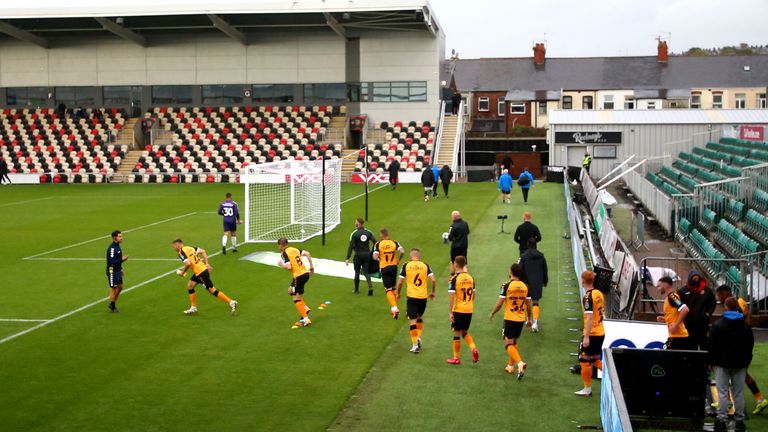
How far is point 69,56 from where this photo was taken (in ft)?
207

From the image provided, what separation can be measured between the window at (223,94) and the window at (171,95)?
119 centimetres

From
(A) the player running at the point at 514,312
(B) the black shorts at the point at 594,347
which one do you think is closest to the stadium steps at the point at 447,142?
(A) the player running at the point at 514,312

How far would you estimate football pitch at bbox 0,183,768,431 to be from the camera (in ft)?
42.5

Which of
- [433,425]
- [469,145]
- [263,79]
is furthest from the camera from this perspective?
[469,145]

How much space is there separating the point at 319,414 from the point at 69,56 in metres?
55.8

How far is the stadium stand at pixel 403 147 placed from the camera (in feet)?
176

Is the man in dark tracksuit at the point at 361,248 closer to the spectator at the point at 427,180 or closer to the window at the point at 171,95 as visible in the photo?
the spectator at the point at 427,180

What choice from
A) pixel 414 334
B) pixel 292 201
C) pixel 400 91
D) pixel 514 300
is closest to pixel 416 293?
pixel 414 334

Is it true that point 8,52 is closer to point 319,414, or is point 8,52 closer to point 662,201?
point 662,201

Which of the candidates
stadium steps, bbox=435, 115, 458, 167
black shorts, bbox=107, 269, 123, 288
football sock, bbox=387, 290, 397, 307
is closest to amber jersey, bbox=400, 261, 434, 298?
football sock, bbox=387, 290, 397, 307

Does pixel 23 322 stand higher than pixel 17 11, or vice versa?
pixel 17 11

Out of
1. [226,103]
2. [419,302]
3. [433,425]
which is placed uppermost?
[226,103]

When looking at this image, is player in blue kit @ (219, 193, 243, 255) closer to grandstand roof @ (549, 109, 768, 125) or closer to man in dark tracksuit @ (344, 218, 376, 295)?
man in dark tracksuit @ (344, 218, 376, 295)

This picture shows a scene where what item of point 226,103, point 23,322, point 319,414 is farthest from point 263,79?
point 319,414
